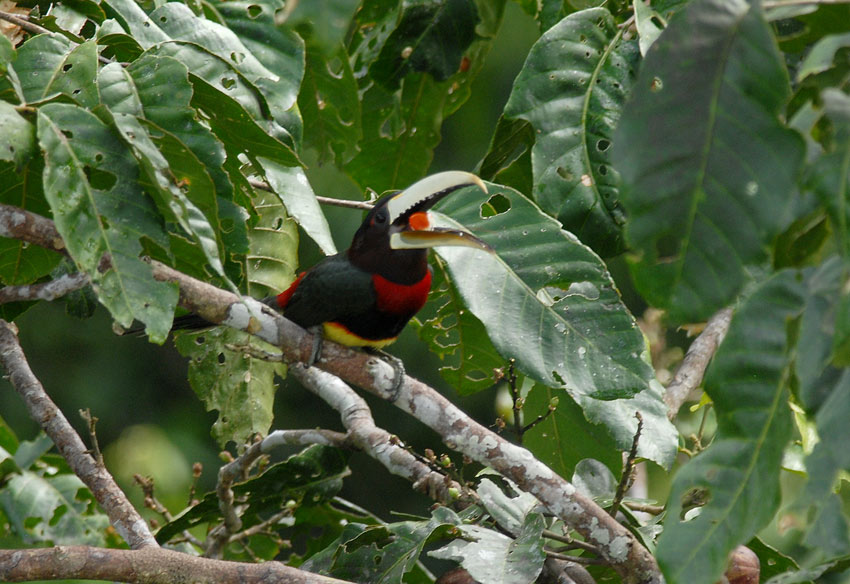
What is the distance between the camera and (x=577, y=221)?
2.19 meters

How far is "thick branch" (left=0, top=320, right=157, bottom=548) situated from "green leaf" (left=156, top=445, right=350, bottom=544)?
0.79 ft

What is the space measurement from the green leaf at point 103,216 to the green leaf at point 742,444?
2.64ft

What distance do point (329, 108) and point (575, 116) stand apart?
0.86 metres

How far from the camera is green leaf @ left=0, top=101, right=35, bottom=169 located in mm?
1479

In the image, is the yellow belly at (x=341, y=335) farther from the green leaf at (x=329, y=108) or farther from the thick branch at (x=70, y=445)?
the thick branch at (x=70, y=445)

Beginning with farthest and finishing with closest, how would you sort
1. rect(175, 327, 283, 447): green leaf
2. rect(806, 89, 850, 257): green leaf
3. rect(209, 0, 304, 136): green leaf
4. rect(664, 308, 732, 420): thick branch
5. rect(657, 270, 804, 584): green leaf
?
1. rect(175, 327, 283, 447): green leaf
2. rect(664, 308, 732, 420): thick branch
3. rect(209, 0, 304, 136): green leaf
4. rect(657, 270, 804, 584): green leaf
5. rect(806, 89, 850, 257): green leaf

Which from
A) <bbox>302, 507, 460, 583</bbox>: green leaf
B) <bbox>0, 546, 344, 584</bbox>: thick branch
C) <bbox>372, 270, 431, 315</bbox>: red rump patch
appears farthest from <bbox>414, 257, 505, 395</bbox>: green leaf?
<bbox>0, 546, 344, 584</bbox>: thick branch

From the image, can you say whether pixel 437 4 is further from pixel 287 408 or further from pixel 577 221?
pixel 287 408

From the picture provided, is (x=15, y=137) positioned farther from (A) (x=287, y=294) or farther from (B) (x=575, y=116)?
(A) (x=287, y=294)

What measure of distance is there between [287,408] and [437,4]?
23.5 feet

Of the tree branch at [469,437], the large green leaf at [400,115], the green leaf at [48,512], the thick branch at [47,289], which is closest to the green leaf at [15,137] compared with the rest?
the tree branch at [469,437]

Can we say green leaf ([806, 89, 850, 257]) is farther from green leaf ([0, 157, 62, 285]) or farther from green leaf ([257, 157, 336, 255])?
green leaf ([0, 157, 62, 285])

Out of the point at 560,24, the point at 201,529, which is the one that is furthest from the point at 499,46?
the point at 560,24

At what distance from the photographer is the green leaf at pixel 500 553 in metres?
1.83
